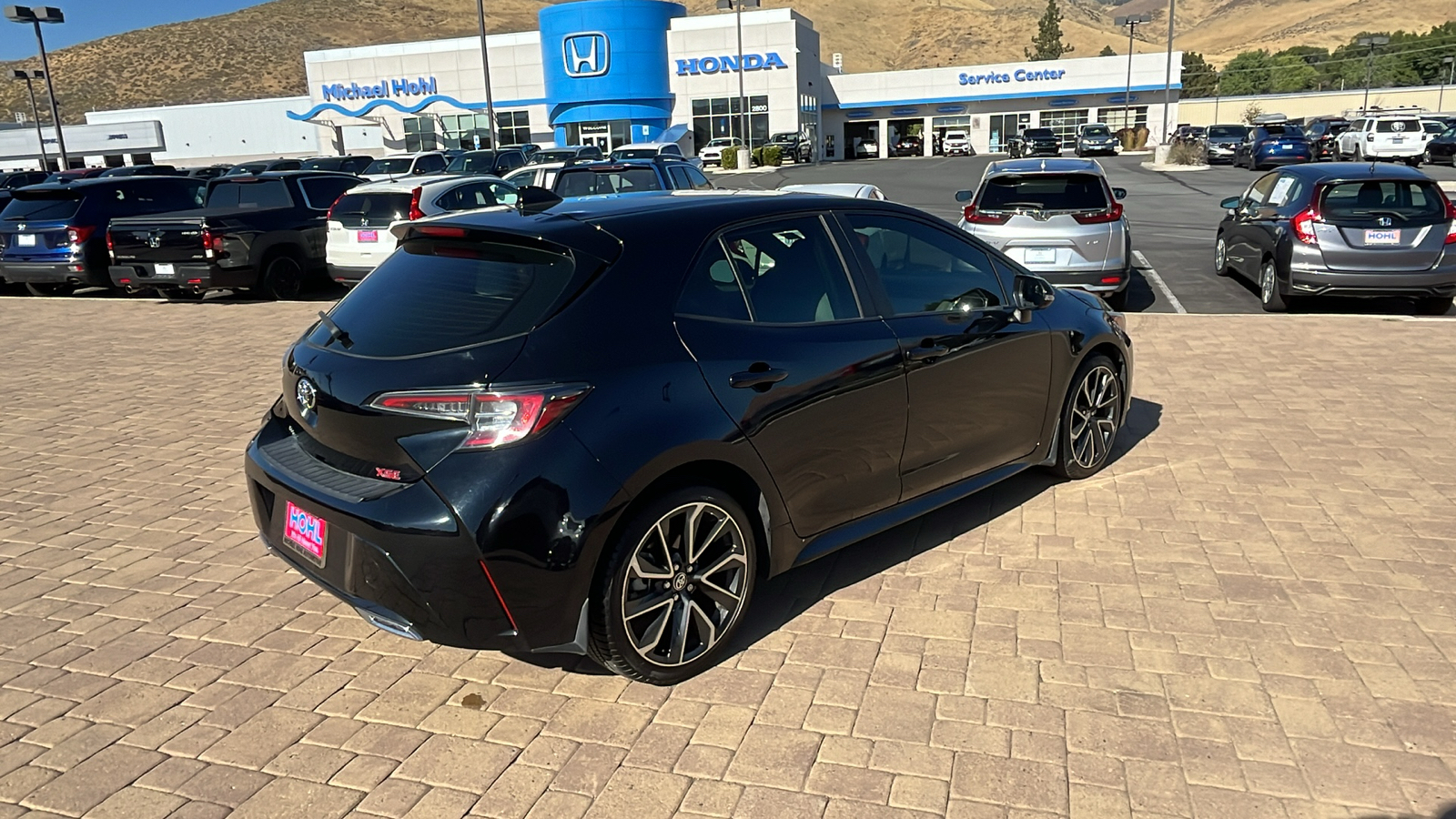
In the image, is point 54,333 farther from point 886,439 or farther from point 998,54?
point 998,54

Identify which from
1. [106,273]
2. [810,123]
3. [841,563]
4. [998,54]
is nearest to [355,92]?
[810,123]

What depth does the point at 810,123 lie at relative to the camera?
66500 mm

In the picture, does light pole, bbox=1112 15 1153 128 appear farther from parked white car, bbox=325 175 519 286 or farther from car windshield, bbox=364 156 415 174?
parked white car, bbox=325 175 519 286

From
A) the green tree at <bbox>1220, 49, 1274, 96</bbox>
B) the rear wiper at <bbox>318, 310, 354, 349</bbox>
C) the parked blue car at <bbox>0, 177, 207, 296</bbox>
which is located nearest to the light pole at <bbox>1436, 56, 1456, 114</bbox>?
the green tree at <bbox>1220, 49, 1274, 96</bbox>

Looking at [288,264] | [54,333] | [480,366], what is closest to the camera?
[480,366]

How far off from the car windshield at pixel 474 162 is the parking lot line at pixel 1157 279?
53.0 feet

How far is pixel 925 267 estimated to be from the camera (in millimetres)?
4926

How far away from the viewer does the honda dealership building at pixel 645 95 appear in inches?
2359

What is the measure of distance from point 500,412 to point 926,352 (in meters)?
2.05

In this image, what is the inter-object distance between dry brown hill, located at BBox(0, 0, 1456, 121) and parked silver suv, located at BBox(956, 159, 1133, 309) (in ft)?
406

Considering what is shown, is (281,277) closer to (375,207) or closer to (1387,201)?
(375,207)

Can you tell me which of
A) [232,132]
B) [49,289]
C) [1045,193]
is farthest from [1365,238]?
[232,132]

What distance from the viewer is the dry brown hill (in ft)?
394

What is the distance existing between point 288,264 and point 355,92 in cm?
5813
